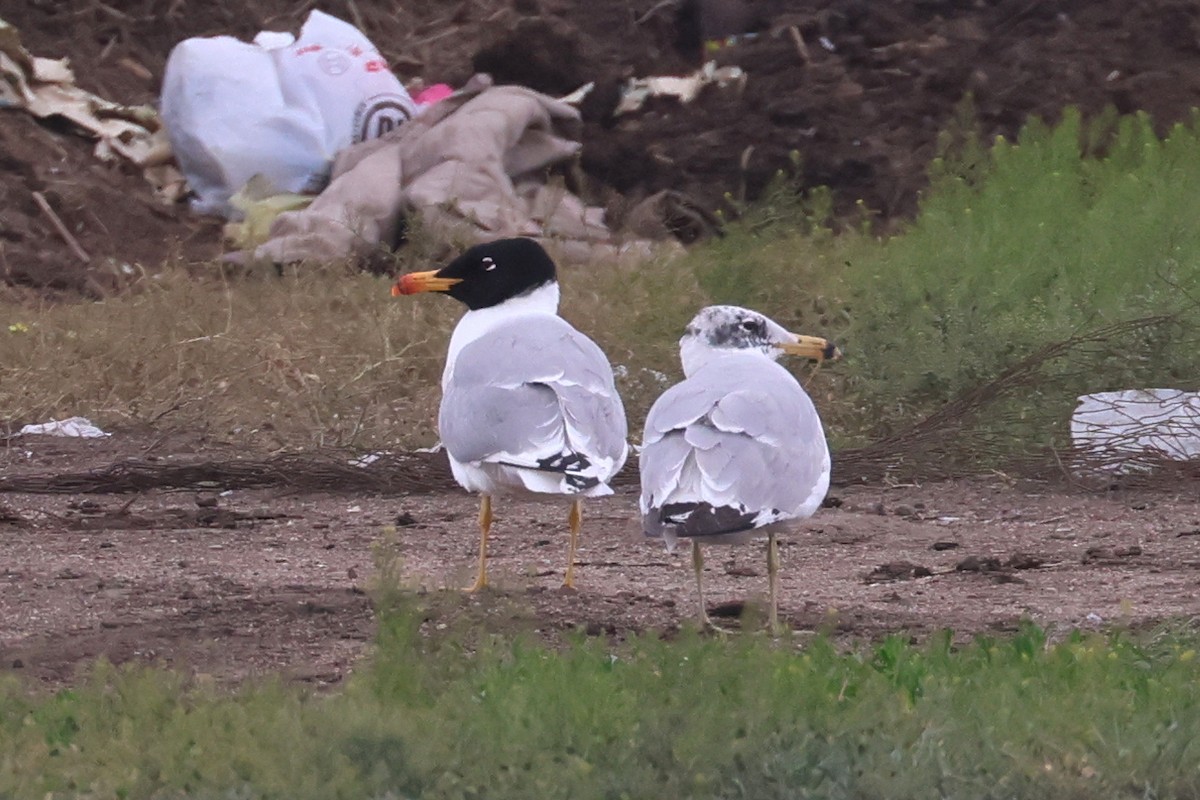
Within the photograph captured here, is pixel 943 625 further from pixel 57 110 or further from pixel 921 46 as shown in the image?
pixel 57 110

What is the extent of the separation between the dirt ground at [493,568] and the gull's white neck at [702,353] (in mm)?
675

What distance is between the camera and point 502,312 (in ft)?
21.8

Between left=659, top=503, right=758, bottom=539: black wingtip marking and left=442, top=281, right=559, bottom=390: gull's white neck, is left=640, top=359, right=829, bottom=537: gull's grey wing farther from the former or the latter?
left=442, top=281, right=559, bottom=390: gull's white neck

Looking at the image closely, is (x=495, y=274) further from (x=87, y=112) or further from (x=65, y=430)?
(x=87, y=112)

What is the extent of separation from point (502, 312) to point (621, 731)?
10.1 feet

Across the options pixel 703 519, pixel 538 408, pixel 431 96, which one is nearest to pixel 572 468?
pixel 538 408

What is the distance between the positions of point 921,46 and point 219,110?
4.98 metres

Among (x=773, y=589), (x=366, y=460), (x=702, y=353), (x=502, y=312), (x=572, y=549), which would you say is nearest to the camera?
(x=773, y=589)

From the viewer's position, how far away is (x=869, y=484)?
312 inches

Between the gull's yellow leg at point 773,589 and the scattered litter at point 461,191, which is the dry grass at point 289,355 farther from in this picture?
the gull's yellow leg at point 773,589

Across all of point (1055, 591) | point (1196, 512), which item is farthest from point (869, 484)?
point (1055, 591)

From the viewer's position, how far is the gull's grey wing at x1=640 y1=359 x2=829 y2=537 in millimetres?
4906

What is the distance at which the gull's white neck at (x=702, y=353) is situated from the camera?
5809mm

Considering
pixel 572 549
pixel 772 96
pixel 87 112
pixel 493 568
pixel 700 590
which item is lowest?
pixel 87 112
